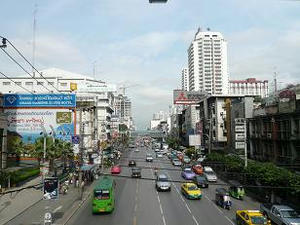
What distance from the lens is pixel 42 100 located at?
229 ft

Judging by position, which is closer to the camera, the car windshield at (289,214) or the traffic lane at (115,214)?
the car windshield at (289,214)

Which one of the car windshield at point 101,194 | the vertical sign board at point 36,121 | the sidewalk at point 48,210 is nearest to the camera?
the sidewalk at point 48,210

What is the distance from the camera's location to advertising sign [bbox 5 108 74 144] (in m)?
76.1

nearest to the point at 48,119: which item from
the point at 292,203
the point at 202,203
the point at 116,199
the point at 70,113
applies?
the point at 70,113

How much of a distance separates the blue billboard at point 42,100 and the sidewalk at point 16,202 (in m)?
25.0

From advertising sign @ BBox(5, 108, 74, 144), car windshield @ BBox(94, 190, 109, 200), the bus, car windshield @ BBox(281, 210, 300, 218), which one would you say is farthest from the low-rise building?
advertising sign @ BBox(5, 108, 74, 144)

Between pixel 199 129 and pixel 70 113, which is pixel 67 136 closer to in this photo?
pixel 70 113

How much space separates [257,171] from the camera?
40625mm

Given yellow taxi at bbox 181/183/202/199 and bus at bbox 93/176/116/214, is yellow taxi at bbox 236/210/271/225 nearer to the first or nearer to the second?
bus at bbox 93/176/116/214

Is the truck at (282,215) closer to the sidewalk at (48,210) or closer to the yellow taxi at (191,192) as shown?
the yellow taxi at (191,192)

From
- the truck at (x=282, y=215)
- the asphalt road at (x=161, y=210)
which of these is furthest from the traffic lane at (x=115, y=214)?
the truck at (x=282, y=215)

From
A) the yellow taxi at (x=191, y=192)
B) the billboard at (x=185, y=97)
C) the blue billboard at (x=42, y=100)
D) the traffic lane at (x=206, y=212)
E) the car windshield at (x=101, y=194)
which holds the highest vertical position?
the billboard at (x=185, y=97)

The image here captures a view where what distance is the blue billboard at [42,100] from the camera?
68688 millimetres

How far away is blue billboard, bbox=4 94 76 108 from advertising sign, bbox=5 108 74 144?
5.57m
